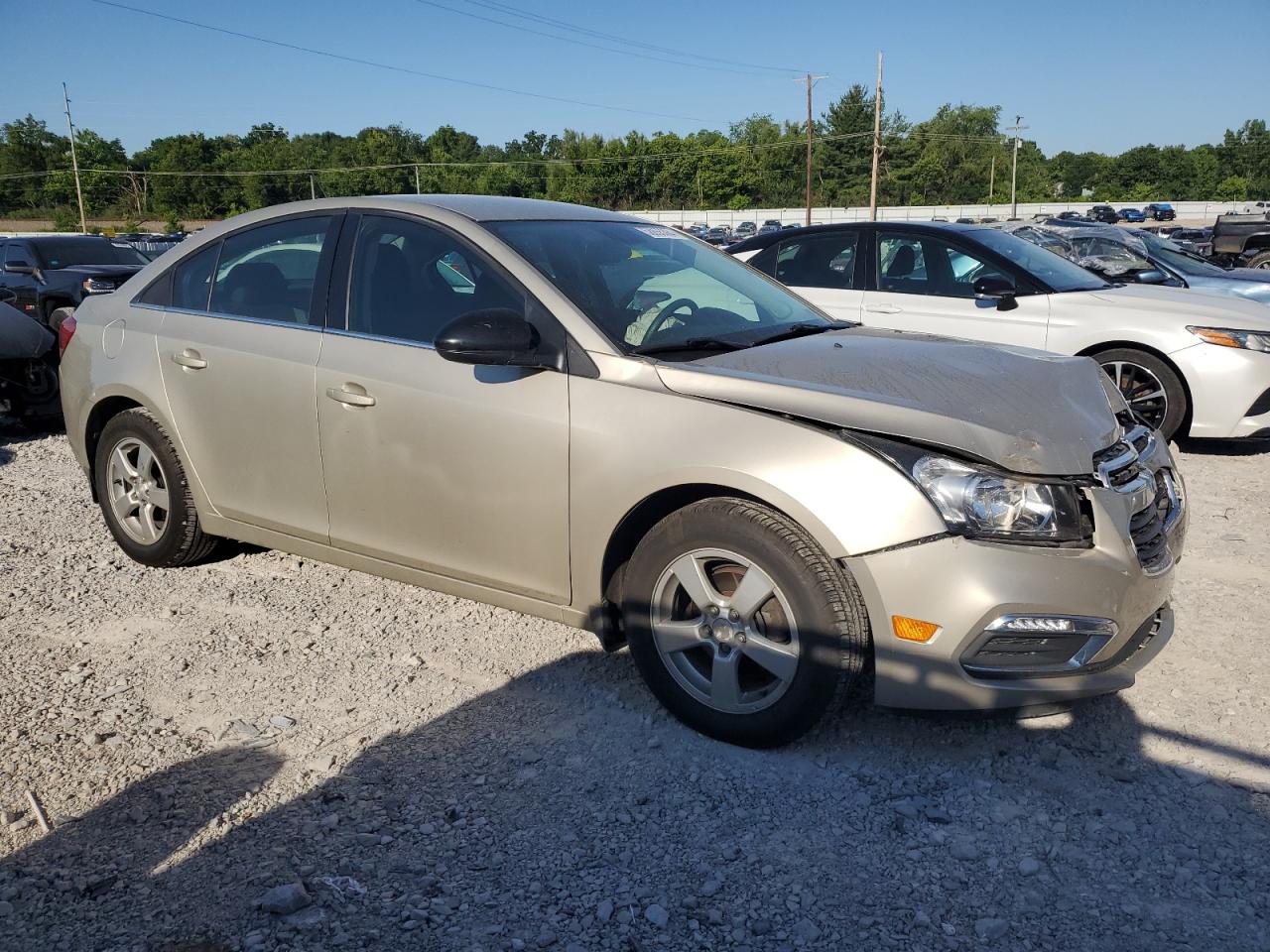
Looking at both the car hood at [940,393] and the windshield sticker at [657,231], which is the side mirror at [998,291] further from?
the car hood at [940,393]

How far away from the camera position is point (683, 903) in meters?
2.49

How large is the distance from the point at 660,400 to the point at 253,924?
1.81 m

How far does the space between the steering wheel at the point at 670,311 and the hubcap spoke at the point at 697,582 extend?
83 cm

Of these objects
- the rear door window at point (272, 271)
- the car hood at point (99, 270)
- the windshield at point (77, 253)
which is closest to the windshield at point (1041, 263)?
the rear door window at point (272, 271)

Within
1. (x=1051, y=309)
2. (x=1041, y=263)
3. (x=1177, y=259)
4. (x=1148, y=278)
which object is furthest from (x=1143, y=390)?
(x=1177, y=259)

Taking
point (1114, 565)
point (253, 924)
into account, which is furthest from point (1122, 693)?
point (253, 924)

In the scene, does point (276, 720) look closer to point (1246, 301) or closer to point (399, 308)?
point (399, 308)

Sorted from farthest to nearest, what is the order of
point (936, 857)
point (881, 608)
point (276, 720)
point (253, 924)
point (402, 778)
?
point (276, 720)
point (402, 778)
point (881, 608)
point (936, 857)
point (253, 924)

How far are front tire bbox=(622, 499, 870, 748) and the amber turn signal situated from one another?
0.10m

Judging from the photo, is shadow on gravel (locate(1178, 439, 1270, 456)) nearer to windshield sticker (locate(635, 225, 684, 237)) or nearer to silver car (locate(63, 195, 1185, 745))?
silver car (locate(63, 195, 1185, 745))

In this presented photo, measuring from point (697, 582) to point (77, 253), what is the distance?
608 inches

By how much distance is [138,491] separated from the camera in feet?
15.6

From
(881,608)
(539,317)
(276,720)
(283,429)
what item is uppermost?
(539,317)

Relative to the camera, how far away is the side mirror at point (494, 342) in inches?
130
